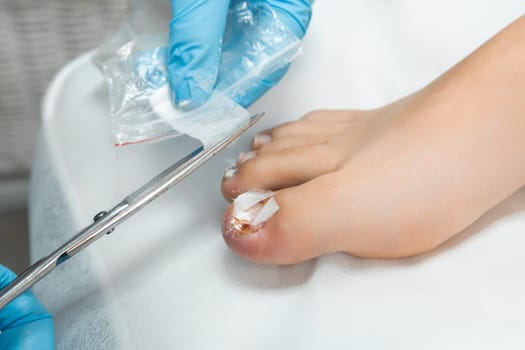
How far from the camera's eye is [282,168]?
2.09 feet

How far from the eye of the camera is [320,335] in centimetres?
49

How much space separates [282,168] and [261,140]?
73mm

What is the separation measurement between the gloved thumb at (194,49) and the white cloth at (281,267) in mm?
78

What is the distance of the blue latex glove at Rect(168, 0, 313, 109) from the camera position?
63 cm

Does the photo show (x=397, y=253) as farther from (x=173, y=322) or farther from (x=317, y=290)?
(x=173, y=322)

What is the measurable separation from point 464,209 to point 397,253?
0.07 meters

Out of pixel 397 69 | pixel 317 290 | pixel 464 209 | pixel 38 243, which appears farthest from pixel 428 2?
pixel 38 243

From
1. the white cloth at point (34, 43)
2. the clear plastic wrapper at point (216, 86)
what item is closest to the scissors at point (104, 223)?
the clear plastic wrapper at point (216, 86)

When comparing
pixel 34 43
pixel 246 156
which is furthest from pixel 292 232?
pixel 34 43

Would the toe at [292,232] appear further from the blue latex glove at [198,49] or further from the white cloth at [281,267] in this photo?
the blue latex glove at [198,49]

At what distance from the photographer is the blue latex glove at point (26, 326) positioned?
1.69 feet

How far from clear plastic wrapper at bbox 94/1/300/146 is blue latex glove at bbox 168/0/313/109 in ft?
0.04

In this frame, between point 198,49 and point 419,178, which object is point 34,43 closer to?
point 198,49

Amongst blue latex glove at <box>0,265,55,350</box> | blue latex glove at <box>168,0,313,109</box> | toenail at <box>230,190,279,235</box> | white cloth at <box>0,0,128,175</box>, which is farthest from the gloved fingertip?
white cloth at <box>0,0,128,175</box>
